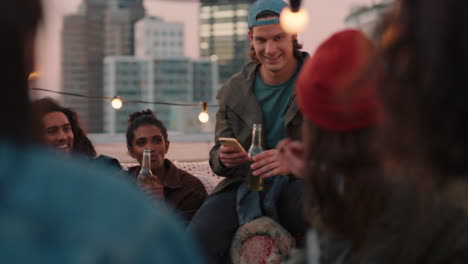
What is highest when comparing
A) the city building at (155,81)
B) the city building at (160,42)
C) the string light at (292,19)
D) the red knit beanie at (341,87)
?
the city building at (160,42)

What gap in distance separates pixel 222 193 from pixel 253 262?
38 centimetres

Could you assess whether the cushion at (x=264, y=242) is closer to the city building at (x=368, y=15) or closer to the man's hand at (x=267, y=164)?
the man's hand at (x=267, y=164)

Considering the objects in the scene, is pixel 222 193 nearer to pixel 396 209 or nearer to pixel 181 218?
pixel 181 218

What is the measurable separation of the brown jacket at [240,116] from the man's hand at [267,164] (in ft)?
0.49

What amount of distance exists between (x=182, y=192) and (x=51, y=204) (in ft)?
8.82

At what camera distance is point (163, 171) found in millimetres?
3303

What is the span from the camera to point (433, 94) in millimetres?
800

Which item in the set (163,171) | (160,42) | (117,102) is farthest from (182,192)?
(160,42)

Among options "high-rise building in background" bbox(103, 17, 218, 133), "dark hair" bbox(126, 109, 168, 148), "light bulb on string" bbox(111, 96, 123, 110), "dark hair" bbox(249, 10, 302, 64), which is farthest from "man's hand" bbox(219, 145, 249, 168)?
"high-rise building in background" bbox(103, 17, 218, 133)

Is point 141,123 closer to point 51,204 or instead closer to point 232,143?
point 232,143

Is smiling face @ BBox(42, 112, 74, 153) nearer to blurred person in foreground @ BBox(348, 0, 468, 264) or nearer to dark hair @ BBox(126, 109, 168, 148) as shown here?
dark hair @ BBox(126, 109, 168, 148)

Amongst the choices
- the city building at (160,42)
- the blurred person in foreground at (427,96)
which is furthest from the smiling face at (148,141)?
the city building at (160,42)

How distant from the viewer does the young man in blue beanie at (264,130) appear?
8.76ft

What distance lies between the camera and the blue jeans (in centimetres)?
267
